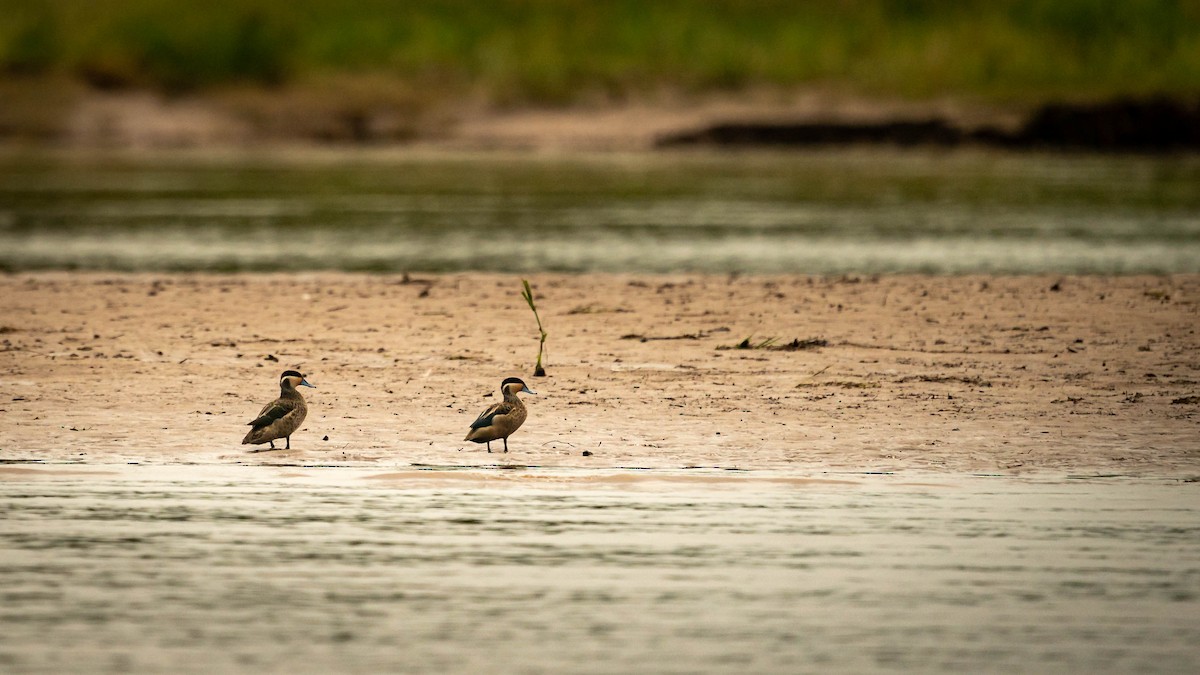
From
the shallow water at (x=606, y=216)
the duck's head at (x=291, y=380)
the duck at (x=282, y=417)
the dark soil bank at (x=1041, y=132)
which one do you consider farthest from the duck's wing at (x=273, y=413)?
the dark soil bank at (x=1041, y=132)

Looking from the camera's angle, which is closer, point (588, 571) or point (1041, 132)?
point (588, 571)

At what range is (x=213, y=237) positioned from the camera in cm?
2834

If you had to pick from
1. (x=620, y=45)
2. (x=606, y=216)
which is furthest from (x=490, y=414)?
(x=620, y=45)

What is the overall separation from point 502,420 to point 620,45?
244 ft

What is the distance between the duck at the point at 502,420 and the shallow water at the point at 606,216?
12010 millimetres

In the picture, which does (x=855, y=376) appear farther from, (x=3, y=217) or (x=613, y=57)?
(x=613, y=57)

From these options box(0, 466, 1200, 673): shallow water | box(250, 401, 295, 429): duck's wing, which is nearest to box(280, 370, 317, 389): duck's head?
box(250, 401, 295, 429): duck's wing

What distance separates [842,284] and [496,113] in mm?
55444

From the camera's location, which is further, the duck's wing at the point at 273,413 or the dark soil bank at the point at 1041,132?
the dark soil bank at the point at 1041,132

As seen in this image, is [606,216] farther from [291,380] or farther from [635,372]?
[291,380]

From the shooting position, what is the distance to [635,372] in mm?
12930

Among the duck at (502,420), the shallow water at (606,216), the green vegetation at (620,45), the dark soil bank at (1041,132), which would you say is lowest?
the duck at (502,420)

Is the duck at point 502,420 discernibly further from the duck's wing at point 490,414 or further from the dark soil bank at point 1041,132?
the dark soil bank at point 1041,132

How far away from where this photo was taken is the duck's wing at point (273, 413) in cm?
1005
